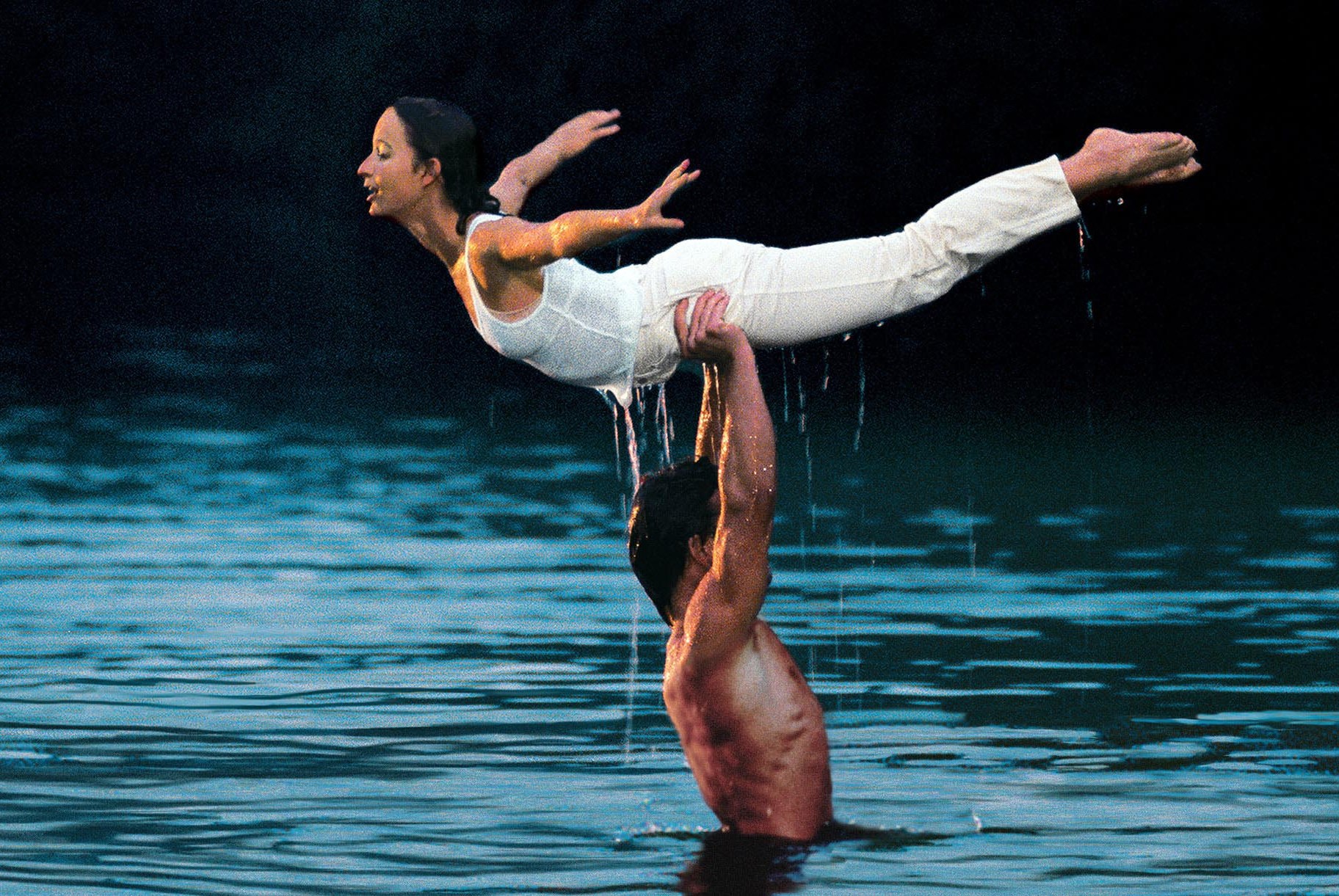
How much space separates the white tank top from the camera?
10383mm

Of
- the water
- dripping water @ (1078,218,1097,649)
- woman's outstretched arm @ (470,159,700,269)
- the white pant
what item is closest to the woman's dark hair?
woman's outstretched arm @ (470,159,700,269)

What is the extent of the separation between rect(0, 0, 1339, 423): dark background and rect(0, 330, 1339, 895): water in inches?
335

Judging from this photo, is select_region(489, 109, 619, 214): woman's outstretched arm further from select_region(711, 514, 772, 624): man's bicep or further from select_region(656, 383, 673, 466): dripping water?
select_region(711, 514, 772, 624): man's bicep

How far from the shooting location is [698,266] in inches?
412

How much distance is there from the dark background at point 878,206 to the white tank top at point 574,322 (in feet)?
71.3

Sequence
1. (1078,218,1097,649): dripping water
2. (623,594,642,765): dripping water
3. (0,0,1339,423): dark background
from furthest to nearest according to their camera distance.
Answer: (0,0,1339,423): dark background
(1078,218,1097,649): dripping water
(623,594,642,765): dripping water

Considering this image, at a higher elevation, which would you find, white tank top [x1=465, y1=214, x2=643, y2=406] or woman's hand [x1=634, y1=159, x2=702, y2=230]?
woman's hand [x1=634, y1=159, x2=702, y2=230]

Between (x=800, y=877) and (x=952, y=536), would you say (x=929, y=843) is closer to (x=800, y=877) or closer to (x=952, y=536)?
(x=800, y=877)

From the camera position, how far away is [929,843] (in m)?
12.4

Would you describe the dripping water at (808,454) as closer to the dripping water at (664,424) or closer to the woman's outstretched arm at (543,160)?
the dripping water at (664,424)

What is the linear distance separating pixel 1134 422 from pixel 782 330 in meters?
20.6

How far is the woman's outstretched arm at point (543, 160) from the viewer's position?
1178 centimetres

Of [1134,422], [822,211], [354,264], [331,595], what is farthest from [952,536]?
[354,264]

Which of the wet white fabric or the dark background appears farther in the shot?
the dark background
